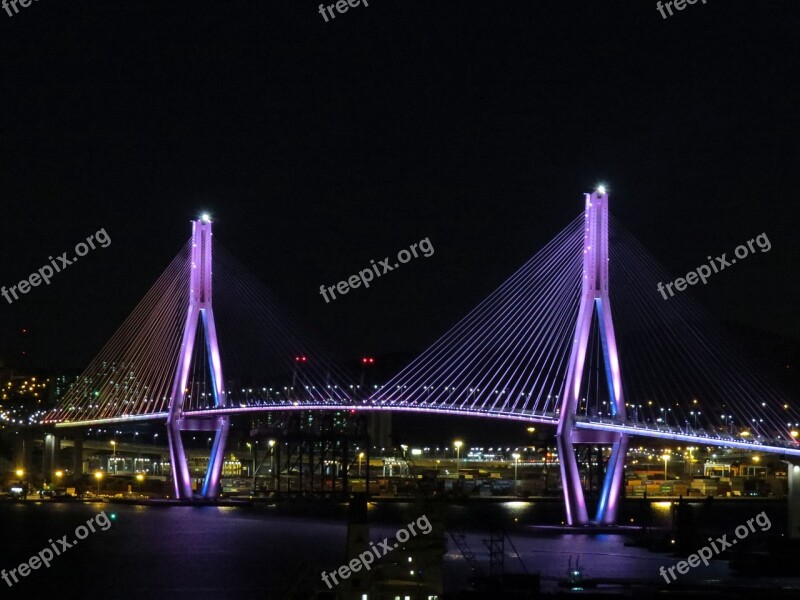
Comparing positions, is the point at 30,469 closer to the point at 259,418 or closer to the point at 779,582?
the point at 259,418

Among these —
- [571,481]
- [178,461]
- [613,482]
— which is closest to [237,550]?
[571,481]

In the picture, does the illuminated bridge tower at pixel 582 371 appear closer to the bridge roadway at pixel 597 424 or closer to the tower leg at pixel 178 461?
the bridge roadway at pixel 597 424

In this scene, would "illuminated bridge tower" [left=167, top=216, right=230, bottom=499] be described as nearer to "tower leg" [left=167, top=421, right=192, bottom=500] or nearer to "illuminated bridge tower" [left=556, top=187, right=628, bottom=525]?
"tower leg" [left=167, top=421, right=192, bottom=500]

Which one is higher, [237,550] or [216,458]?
[216,458]

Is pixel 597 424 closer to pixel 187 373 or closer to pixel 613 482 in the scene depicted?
pixel 613 482

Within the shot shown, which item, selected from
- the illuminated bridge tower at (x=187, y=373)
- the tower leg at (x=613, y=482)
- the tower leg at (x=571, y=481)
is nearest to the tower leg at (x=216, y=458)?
the illuminated bridge tower at (x=187, y=373)
